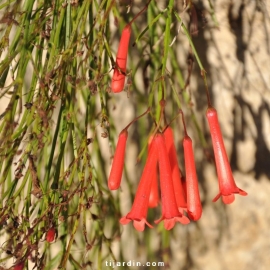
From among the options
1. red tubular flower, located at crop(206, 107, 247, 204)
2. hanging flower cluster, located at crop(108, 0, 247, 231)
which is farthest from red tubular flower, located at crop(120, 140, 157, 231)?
red tubular flower, located at crop(206, 107, 247, 204)

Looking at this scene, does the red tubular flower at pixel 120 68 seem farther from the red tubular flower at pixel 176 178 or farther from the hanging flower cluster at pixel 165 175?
the red tubular flower at pixel 176 178

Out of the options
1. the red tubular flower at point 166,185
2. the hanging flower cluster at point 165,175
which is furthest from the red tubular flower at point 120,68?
the red tubular flower at point 166,185

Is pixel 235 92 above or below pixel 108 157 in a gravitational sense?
above

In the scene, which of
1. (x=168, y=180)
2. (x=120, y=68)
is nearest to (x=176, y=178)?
(x=168, y=180)

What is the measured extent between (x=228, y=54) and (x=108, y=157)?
0.40m

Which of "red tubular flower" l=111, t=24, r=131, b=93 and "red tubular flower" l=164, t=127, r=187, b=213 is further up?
"red tubular flower" l=111, t=24, r=131, b=93

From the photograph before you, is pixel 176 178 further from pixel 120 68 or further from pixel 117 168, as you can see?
pixel 120 68

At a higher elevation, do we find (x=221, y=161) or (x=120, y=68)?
(x=120, y=68)

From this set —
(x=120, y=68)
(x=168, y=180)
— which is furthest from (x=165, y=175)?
(x=120, y=68)

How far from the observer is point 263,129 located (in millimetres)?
1151

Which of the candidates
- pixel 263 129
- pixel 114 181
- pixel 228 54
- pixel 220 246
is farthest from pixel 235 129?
pixel 114 181

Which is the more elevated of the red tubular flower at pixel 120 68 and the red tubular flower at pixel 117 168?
the red tubular flower at pixel 120 68

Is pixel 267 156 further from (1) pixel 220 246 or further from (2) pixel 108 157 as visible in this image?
(2) pixel 108 157

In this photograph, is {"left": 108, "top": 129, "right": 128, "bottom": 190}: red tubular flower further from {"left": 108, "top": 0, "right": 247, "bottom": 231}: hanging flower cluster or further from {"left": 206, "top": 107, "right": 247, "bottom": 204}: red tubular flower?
{"left": 206, "top": 107, "right": 247, "bottom": 204}: red tubular flower
